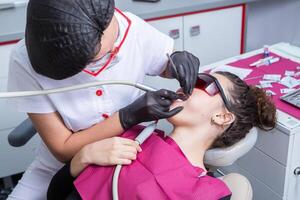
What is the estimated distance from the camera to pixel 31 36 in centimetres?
78

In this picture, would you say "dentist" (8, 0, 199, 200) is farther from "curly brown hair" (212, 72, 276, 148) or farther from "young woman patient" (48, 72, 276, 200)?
"curly brown hair" (212, 72, 276, 148)

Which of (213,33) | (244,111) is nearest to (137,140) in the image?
(244,111)

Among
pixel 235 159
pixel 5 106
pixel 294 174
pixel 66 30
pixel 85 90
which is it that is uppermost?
pixel 66 30

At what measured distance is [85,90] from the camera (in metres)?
1.07

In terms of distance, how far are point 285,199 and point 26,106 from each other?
3.37 feet

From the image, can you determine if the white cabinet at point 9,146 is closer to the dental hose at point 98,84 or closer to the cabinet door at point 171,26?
the cabinet door at point 171,26

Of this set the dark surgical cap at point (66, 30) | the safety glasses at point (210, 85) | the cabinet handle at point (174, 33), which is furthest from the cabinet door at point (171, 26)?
the dark surgical cap at point (66, 30)

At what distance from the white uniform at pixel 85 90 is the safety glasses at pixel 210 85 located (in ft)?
0.47

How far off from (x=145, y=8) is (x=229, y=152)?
1.18m

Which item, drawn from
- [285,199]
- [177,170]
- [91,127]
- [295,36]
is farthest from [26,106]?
[295,36]

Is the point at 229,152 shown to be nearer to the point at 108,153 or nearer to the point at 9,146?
the point at 108,153

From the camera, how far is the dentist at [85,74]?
2.49 feet

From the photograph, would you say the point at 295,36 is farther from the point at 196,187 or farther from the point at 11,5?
the point at 196,187

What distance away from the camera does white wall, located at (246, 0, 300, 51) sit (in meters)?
2.64
